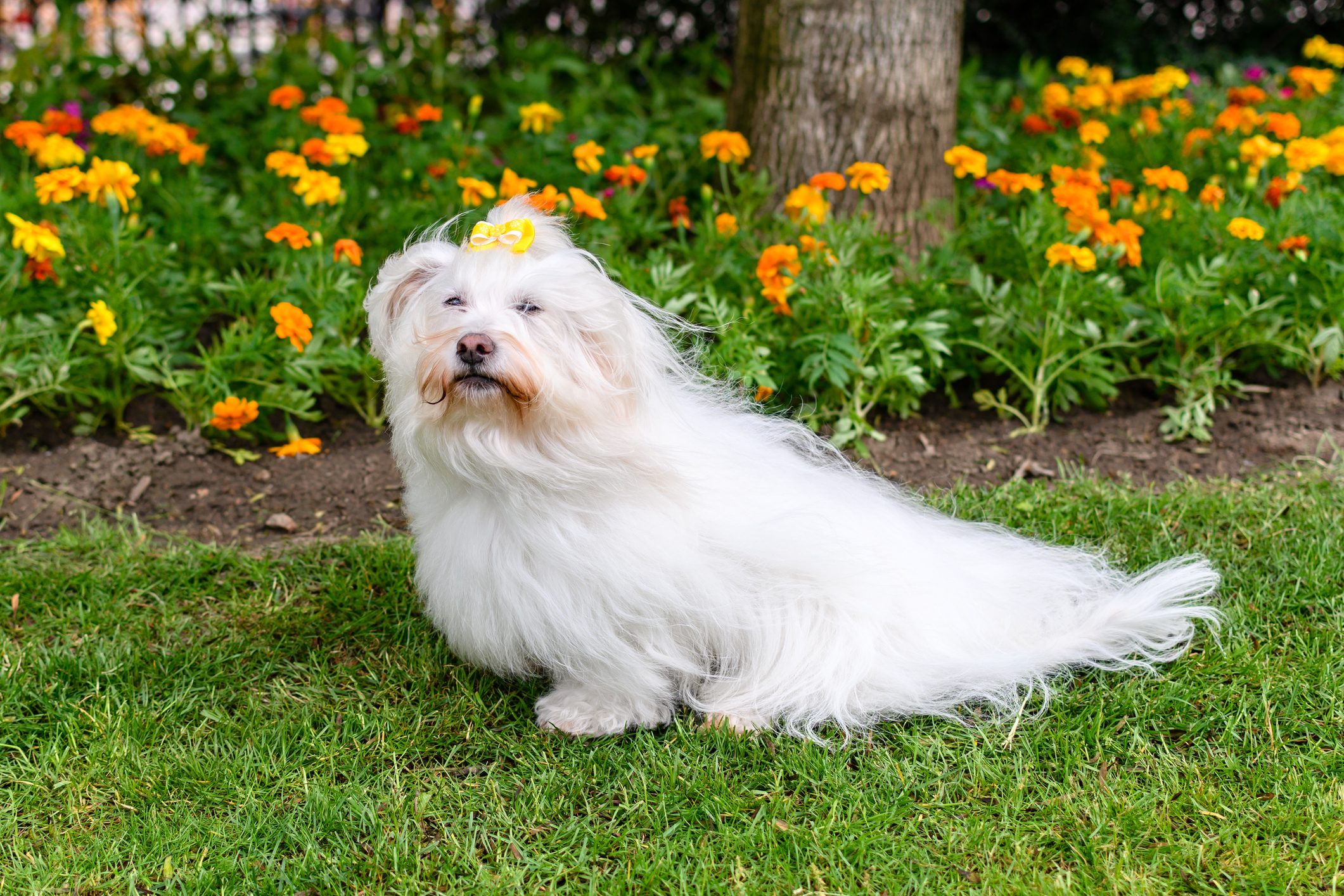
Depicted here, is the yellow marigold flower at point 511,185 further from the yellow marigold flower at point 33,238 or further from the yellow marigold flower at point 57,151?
the yellow marigold flower at point 57,151

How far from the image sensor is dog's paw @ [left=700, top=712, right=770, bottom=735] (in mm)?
2871

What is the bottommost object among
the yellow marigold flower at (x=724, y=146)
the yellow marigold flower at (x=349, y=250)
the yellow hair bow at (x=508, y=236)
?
the yellow marigold flower at (x=349, y=250)

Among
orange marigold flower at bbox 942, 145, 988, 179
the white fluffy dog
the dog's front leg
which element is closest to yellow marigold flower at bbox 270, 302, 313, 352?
the white fluffy dog

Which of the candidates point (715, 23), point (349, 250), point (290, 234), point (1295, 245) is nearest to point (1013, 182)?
point (1295, 245)

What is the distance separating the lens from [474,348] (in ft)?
7.82

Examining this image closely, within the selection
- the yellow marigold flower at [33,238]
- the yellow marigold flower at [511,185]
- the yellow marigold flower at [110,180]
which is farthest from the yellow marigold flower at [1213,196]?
the yellow marigold flower at [33,238]

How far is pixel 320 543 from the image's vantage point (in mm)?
3863

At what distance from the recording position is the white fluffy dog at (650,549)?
2.52 metres

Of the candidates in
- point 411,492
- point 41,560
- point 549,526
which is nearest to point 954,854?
point 549,526

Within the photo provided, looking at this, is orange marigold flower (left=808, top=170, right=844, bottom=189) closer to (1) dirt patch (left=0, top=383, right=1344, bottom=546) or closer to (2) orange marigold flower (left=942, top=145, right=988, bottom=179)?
(2) orange marigold flower (left=942, top=145, right=988, bottom=179)

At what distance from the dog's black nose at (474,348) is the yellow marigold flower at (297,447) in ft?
6.87

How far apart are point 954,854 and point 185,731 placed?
1934 mm

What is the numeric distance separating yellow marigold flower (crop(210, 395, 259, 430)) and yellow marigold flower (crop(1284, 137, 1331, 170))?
4.35m

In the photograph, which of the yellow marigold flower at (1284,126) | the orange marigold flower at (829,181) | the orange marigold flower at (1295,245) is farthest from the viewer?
the yellow marigold flower at (1284,126)
